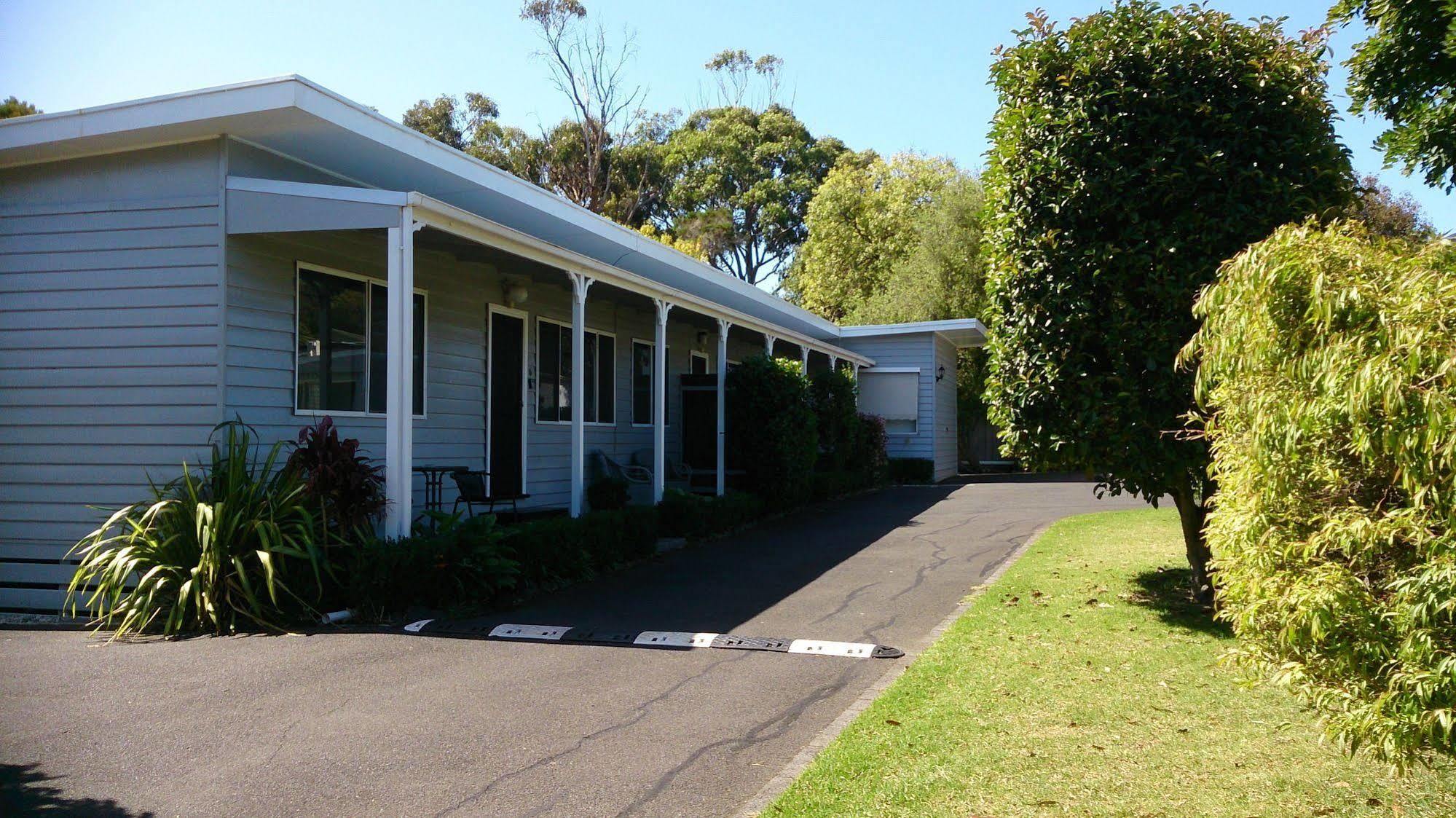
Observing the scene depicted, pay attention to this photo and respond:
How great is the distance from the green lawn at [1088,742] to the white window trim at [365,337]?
5398mm

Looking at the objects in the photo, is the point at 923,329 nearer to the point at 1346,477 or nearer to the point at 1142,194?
the point at 1142,194

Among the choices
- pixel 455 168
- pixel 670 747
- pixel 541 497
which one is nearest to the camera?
pixel 670 747

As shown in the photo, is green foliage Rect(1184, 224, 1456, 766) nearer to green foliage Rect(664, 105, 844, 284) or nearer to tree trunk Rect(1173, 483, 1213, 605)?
tree trunk Rect(1173, 483, 1213, 605)

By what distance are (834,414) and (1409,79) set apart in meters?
9.57

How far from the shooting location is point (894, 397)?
77.9 feet

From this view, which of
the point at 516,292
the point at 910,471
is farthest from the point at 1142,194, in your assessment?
the point at 910,471

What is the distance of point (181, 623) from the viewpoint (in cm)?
738

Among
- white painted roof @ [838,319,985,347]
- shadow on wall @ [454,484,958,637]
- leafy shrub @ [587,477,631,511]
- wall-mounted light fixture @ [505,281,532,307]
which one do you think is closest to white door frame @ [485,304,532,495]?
wall-mounted light fixture @ [505,281,532,307]

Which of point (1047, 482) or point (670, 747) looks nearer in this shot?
point (670, 747)

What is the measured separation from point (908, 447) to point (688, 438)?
9236mm

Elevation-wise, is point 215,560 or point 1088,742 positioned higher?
point 215,560

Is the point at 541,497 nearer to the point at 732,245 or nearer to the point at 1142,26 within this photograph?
the point at 1142,26

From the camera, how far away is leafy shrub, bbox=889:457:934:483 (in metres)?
22.8

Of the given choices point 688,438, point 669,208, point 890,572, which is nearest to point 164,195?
point 890,572
